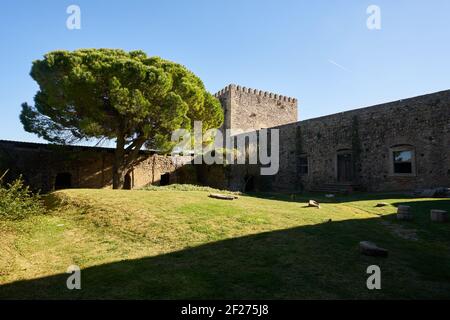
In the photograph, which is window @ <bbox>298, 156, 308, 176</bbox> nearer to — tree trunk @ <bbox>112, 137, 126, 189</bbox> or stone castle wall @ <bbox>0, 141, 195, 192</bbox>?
stone castle wall @ <bbox>0, 141, 195, 192</bbox>

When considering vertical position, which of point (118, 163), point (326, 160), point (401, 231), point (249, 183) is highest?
point (326, 160)

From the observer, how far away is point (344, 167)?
1858 centimetres

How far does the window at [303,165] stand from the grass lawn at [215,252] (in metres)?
10.6

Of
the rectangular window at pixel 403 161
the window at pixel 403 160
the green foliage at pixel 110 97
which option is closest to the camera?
the green foliage at pixel 110 97

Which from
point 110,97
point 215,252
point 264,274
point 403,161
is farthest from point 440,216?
point 110,97

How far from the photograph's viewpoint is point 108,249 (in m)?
6.37

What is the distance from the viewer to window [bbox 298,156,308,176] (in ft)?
68.3

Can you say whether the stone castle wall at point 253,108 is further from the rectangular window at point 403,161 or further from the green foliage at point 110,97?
the rectangular window at point 403,161

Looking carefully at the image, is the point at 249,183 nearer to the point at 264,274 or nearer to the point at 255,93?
the point at 255,93

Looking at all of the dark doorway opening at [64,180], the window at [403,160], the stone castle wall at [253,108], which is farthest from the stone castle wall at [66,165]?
the window at [403,160]

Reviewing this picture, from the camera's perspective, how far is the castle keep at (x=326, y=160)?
584 inches

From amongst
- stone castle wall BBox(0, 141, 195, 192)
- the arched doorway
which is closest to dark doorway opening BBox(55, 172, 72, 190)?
stone castle wall BBox(0, 141, 195, 192)

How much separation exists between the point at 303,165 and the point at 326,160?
1.97m

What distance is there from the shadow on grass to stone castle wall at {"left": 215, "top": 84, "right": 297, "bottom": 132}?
2217cm
